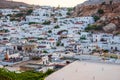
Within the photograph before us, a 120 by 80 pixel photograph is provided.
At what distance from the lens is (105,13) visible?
144 feet

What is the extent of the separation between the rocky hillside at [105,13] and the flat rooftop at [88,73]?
889 inches

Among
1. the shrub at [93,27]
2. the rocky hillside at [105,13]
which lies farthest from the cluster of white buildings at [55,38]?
the rocky hillside at [105,13]

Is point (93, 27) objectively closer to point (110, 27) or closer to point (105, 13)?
point (110, 27)

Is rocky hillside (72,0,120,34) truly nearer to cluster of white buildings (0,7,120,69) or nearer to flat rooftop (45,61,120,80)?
cluster of white buildings (0,7,120,69)

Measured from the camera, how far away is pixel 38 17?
53.7 metres

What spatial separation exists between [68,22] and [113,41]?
13450mm

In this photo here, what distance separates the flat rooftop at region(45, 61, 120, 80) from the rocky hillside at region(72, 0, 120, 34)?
22.6 meters

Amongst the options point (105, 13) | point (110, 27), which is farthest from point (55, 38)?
point (105, 13)

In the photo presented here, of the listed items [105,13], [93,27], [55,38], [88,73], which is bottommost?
[55,38]

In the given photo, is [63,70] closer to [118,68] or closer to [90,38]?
[118,68]

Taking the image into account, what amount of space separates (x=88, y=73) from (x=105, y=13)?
3087cm

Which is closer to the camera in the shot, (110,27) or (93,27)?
(110,27)

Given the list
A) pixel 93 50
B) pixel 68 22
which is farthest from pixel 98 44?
pixel 68 22

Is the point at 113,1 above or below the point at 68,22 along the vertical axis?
above
